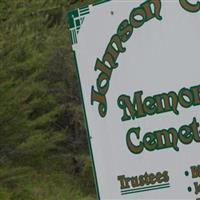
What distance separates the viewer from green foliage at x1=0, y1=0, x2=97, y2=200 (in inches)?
521

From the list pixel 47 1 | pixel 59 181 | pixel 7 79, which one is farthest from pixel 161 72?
pixel 47 1

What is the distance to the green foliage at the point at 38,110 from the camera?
13.2 metres

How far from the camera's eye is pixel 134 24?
5.12m

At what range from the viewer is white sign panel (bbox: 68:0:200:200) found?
4816 mm

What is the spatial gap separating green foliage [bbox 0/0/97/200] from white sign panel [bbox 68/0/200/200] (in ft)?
24.4

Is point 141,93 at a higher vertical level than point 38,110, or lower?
lower

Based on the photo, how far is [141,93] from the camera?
16.5 feet

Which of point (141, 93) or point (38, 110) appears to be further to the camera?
point (38, 110)

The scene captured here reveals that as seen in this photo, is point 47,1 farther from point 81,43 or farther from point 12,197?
point 81,43

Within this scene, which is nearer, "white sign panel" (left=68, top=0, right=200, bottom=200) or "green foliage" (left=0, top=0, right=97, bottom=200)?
"white sign panel" (left=68, top=0, right=200, bottom=200)

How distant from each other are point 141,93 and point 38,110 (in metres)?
10.7

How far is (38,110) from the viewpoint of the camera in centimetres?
1558

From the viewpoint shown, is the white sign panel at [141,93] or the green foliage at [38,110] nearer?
the white sign panel at [141,93]

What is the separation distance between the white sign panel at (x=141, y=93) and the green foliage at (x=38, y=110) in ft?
24.4
